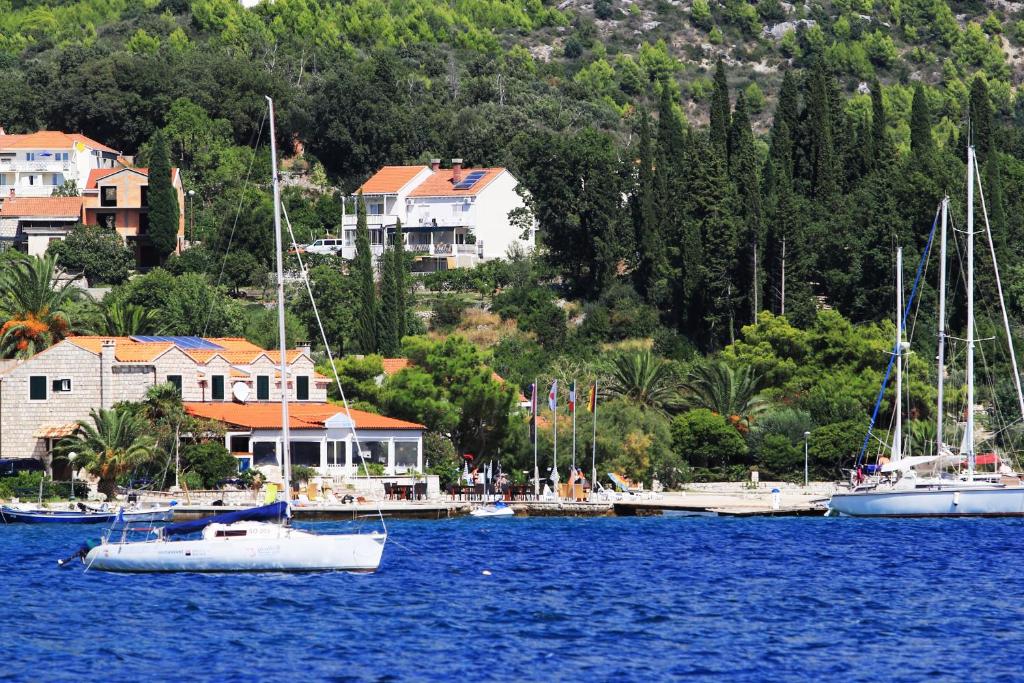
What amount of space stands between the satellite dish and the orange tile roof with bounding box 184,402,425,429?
0.85 ft

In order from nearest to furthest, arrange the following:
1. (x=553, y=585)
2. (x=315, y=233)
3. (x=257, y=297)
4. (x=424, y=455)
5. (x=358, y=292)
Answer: (x=553, y=585)
(x=424, y=455)
(x=358, y=292)
(x=257, y=297)
(x=315, y=233)

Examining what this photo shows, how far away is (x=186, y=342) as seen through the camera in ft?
274

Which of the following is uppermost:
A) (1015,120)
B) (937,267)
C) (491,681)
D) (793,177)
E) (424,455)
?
(1015,120)

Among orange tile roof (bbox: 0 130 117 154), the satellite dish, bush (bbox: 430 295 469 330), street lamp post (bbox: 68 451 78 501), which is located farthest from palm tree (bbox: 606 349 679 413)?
orange tile roof (bbox: 0 130 117 154)

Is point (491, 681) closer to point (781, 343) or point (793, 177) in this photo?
point (781, 343)

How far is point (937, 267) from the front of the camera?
93.0 metres

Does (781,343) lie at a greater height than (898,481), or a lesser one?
greater

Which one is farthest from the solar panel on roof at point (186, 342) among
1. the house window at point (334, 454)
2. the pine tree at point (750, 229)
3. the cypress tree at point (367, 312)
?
the pine tree at point (750, 229)

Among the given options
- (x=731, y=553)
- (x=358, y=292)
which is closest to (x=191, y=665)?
(x=731, y=553)

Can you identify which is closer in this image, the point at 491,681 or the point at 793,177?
the point at 491,681

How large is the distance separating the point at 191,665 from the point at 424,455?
4135 cm

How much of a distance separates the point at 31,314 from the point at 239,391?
1149 cm

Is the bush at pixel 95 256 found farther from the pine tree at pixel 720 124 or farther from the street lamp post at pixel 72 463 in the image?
the street lamp post at pixel 72 463

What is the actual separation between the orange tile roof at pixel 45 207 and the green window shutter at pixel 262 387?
41.2 metres
